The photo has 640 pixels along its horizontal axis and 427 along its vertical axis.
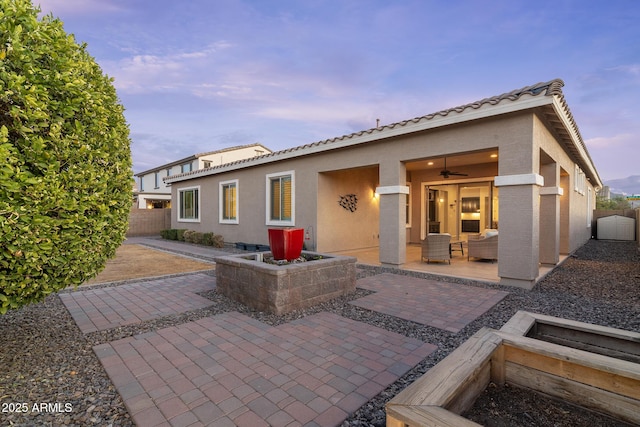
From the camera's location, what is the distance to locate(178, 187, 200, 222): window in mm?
14844

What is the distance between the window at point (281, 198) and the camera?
32.7 feet

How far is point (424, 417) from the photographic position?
125 cm

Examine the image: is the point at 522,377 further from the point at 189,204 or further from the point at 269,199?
the point at 189,204

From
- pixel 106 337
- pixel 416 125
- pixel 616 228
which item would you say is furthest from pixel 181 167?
pixel 616 228

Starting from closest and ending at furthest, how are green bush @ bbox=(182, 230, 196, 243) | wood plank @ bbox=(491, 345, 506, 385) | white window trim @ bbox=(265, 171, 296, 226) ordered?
wood plank @ bbox=(491, 345, 506, 385) < white window trim @ bbox=(265, 171, 296, 226) < green bush @ bbox=(182, 230, 196, 243)

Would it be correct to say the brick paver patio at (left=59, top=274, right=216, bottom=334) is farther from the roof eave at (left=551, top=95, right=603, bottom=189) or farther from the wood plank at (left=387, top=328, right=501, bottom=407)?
the roof eave at (left=551, top=95, right=603, bottom=189)

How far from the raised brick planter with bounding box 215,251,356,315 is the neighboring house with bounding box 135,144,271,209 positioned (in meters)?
19.2

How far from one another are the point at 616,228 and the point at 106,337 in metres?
21.9

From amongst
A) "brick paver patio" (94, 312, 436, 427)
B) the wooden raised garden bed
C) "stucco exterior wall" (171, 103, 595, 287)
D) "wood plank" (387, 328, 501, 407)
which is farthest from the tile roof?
"wood plank" (387, 328, 501, 407)

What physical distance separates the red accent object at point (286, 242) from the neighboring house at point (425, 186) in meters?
3.03

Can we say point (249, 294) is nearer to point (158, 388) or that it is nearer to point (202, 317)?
point (202, 317)

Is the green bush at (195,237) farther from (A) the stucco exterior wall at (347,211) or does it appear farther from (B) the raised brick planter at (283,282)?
(B) the raised brick planter at (283,282)

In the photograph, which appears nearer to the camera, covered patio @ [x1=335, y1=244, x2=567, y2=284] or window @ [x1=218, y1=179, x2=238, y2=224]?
covered patio @ [x1=335, y1=244, x2=567, y2=284]

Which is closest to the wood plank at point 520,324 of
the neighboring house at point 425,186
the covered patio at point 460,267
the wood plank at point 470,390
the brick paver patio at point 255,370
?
the wood plank at point 470,390
